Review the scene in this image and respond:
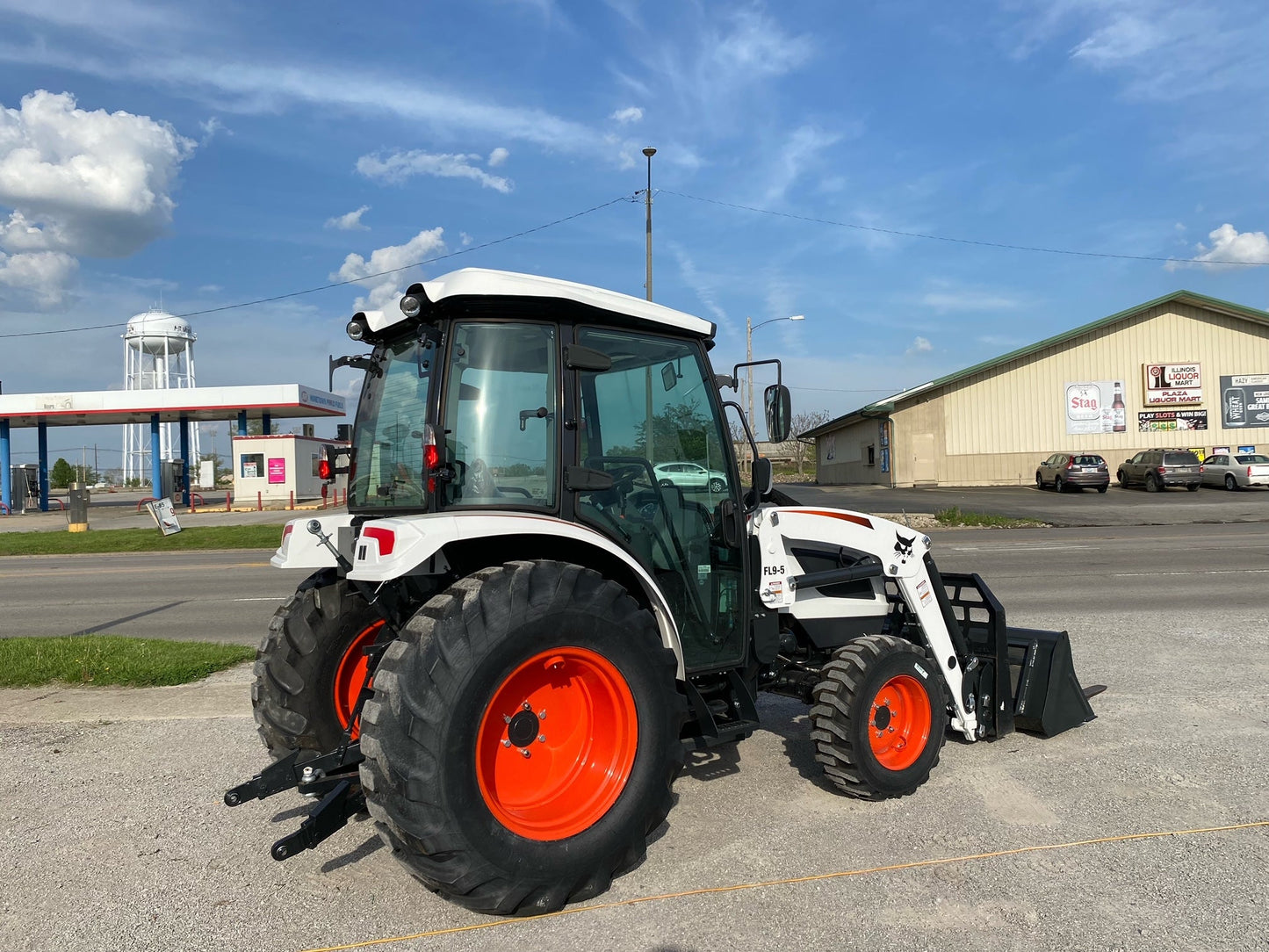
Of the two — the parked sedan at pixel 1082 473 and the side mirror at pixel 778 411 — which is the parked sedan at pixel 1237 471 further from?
the side mirror at pixel 778 411

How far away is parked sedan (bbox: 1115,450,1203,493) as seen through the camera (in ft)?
109

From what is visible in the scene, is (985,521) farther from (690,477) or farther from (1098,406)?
(1098,406)

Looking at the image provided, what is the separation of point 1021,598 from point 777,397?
24.9 ft

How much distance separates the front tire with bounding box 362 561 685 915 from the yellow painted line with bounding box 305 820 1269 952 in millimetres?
90

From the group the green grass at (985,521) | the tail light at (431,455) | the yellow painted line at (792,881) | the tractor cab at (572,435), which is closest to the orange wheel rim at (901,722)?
the yellow painted line at (792,881)

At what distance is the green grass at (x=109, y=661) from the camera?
6809 mm

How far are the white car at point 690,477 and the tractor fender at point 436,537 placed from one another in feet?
1.54

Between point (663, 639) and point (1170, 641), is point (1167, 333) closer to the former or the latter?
point (1170, 641)

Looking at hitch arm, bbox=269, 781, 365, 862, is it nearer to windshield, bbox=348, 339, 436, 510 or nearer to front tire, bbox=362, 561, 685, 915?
front tire, bbox=362, 561, 685, 915

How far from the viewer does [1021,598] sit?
10320mm

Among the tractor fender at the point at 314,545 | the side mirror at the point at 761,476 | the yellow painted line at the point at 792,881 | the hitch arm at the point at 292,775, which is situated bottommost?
the yellow painted line at the point at 792,881

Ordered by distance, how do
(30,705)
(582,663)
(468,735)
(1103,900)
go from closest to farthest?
(468,735) → (1103,900) → (582,663) → (30,705)

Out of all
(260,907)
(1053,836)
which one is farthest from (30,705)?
(1053,836)

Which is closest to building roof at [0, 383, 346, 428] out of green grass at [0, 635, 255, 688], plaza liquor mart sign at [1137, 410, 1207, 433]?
green grass at [0, 635, 255, 688]
